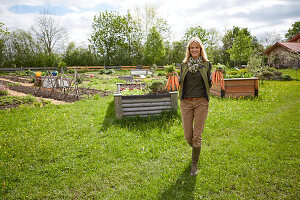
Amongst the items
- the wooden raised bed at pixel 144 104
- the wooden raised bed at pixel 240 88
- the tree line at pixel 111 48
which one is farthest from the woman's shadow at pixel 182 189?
the tree line at pixel 111 48

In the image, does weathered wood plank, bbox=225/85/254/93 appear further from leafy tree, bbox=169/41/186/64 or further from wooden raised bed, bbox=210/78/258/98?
leafy tree, bbox=169/41/186/64

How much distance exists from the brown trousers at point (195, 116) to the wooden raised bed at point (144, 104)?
2.69 meters

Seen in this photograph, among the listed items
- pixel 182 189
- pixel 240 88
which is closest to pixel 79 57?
pixel 240 88

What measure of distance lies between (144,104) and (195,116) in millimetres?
2876

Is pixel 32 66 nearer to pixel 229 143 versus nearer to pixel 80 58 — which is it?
pixel 80 58

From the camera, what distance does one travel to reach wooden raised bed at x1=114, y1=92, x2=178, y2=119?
5.78 m

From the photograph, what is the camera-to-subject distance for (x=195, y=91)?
315cm

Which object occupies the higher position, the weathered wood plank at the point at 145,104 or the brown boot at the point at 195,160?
the weathered wood plank at the point at 145,104

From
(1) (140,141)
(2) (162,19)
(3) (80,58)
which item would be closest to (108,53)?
(3) (80,58)

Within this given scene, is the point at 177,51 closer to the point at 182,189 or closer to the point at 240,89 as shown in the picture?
the point at 240,89

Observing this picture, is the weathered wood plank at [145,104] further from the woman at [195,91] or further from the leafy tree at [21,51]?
the leafy tree at [21,51]

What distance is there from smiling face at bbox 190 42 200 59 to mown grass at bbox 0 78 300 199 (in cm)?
198

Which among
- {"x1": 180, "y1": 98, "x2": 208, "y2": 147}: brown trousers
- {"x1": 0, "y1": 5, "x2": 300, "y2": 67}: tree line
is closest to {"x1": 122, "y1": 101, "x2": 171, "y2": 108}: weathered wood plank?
{"x1": 180, "y1": 98, "x2": 208, "y2": 147}: brown trousers

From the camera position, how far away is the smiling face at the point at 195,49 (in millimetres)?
3160
